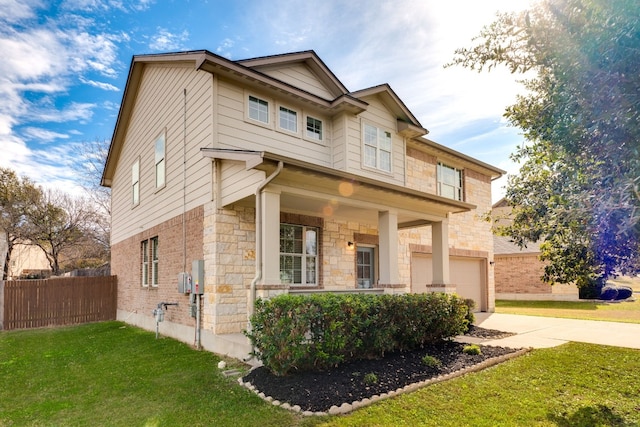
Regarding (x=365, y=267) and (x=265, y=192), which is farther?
(x=365, y=267)

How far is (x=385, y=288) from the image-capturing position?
9039 mm

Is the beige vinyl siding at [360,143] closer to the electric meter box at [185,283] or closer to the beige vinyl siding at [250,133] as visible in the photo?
the beige vinyl siding at [250,133]

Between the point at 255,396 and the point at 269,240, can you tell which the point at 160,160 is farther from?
the point at 255,396

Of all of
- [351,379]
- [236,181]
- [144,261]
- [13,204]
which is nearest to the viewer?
[351,379]

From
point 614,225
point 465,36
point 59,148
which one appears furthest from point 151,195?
point 59,148

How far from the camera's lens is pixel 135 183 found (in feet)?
46.3

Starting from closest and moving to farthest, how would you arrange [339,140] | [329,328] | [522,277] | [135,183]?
[329,328]
[339,140]
[135,183]
[522,277]

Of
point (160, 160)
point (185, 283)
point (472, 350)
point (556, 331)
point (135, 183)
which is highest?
point (160, 160)

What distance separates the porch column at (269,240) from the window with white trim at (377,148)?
16.7 ft

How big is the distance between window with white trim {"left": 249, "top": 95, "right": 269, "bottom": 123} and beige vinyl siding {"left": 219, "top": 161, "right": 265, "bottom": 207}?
1.81 metres

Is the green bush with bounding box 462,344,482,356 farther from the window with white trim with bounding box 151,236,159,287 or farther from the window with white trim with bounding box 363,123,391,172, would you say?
the window with white trim with bounding box 151,236,159,287

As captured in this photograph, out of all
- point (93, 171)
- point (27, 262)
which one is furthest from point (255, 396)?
point (27, 262)

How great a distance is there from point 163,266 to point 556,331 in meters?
10.5

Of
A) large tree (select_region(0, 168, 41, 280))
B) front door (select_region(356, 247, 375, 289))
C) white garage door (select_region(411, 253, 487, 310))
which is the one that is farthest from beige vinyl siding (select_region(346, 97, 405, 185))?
large tree (select_region(0, 168, 41, 280))
